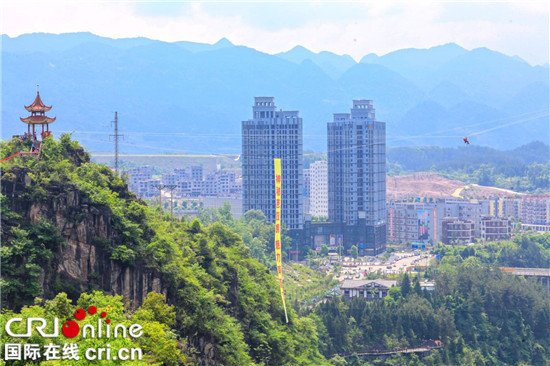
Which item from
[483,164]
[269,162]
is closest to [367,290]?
[269,162]

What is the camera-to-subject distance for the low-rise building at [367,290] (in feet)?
193

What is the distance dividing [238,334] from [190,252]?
333 centimetres

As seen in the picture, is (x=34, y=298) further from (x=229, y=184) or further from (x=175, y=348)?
(x=229, y=184)

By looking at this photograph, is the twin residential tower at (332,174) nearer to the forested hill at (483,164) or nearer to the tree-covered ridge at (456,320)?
the tree-covered ridge at (456,320)

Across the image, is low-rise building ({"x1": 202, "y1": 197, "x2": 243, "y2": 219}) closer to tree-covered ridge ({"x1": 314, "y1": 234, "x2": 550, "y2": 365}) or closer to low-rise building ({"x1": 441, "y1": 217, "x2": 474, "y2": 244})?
low-rise building ({"x1": 441, "y1": 217, "x2": 474, "y2": 244})

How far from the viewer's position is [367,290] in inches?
2328

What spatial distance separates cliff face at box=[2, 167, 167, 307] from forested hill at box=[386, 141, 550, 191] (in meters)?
113

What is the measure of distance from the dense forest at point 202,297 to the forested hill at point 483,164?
84.1 m

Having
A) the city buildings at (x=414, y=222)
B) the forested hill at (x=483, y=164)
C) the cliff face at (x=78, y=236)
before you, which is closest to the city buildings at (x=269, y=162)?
the city buildings at (x=414, y=222)

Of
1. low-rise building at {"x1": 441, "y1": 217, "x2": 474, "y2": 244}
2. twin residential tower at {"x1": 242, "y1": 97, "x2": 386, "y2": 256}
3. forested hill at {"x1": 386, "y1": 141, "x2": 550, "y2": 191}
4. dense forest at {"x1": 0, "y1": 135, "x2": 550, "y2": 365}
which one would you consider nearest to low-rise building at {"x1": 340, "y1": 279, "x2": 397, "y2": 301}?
dense forest at {"x1": 0, "y1": 135, "x2": 550, "y2": 365}

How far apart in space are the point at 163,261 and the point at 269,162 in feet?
180

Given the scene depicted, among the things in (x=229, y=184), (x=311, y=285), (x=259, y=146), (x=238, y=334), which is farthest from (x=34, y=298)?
(x=229, y=184)

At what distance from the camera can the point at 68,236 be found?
2700cm

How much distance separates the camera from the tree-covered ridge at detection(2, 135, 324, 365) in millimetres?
25953
